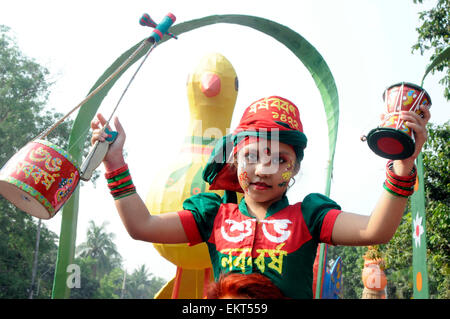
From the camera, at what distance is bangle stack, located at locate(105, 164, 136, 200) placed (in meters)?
2.23

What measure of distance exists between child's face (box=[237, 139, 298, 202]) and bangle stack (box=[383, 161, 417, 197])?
1.64 feet

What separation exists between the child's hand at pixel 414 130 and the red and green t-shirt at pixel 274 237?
1.21 feet

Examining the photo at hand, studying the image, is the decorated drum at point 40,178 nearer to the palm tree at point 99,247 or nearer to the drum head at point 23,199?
the drum head at point 23,199

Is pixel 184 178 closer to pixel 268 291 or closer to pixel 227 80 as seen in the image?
pixel 227 80

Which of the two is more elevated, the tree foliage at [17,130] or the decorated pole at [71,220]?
the tree foliage at [17,130]

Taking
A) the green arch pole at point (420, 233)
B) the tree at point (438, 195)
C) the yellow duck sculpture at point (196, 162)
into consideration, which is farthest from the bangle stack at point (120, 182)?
the tree at point (438, 195)

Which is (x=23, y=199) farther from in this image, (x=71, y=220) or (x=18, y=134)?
(x=18, y=134)

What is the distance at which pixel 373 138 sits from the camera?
6.07 feet

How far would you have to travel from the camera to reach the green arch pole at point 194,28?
3504mm

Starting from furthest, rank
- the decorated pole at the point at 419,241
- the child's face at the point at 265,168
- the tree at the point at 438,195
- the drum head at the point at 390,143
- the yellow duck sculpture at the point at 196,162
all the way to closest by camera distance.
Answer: the tree at the point at 438,195 → the yellow duck sculpture at the point at 196,162 → the decorated pole at the point at 419,241 → the child's face at the point at 265,168 → the drum head at the point at 390,143

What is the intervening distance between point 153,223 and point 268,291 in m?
1.07

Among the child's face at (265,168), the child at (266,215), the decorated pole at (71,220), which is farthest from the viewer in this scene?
the decorated pole at (71,220)

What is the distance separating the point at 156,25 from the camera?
2.54 meters
